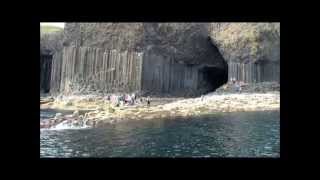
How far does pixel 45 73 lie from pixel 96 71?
17.0 inches

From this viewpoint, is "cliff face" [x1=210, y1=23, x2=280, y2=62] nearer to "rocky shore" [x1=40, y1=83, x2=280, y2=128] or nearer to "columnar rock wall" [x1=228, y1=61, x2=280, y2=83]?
"columnar rock wall" [x1=228, y1=61, x2=280, y2=83]

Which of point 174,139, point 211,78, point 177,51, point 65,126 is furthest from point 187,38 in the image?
point 65,126

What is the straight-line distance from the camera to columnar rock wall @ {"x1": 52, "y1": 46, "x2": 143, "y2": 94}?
243 inches

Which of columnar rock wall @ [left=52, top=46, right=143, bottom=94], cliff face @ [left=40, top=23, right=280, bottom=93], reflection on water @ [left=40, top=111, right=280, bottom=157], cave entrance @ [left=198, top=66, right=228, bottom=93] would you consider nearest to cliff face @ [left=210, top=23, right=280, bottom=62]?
cliff face @ [left=40, top=23, right=280, bottom=93]

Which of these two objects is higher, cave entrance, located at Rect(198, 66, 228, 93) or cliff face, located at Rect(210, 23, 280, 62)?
cliff face, located at Rect(210, 23, 280, 62)

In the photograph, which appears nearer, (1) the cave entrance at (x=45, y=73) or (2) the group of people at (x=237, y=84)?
(1) the cave entrance at (x=45, y=73)

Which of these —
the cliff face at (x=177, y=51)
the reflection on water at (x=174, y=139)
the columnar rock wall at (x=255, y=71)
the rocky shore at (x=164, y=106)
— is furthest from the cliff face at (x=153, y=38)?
the reflection on water at (x=174, y=139)

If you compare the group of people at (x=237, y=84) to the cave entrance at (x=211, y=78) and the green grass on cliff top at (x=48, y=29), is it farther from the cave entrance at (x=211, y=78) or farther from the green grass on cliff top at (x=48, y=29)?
the green grass on cliff top at (x=48, y=29)

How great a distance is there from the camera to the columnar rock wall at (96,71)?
6.18 metres

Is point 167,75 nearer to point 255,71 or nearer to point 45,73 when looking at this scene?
point 255,71

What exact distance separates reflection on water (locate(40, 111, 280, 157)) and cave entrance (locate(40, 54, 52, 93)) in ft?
1.22

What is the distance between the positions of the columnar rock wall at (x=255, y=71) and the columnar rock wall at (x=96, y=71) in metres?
0.83
